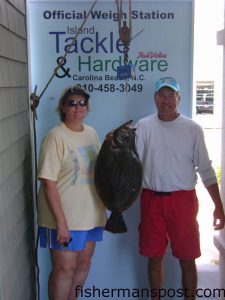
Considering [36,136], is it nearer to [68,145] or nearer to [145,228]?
[68,145]

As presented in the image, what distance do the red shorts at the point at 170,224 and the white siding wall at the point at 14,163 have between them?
28.0 inches

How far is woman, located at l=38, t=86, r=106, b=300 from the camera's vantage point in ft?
7.25

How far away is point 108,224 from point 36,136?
824 mm

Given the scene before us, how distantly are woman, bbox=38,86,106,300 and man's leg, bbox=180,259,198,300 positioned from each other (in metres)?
0.68

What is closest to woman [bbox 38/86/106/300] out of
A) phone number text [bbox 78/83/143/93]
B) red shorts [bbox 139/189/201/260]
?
red shorts [bbox 139/189/201/260]

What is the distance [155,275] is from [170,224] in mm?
372

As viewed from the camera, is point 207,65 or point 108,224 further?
point 207,65

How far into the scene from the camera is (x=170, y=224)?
105 inches

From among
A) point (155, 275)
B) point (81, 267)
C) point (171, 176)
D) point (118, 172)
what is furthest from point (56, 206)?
point (155, 275)

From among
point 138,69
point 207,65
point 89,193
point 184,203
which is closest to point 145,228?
point 184,203

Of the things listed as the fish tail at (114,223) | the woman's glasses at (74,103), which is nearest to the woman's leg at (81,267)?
the fish tail at (114,223)

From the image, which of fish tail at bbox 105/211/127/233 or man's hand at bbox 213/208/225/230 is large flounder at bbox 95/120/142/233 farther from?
man's hand at bbox 213/208/225/230

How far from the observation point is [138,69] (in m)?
2.80

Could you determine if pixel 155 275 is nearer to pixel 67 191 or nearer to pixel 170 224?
pixel 170 224
